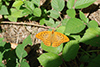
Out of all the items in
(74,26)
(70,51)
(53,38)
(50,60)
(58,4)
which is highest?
Answer: (58,4)

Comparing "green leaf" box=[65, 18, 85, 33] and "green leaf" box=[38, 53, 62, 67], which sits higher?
"green leaf" box=[65, 18, 85, 33]

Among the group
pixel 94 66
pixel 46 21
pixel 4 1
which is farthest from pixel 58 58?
pixel 4 1

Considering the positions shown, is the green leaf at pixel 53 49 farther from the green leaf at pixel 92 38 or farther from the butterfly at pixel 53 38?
the green leaf at pixel 92 38

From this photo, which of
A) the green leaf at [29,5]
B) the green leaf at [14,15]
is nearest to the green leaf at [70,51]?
the green leaf at [29,5]

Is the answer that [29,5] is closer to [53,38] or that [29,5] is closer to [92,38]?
[53,38]

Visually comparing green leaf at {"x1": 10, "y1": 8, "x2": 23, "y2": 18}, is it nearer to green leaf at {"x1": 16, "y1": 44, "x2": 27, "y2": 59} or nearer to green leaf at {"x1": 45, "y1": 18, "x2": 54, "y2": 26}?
green leaf at {"x1": 45, "y1": 18, "x2": 54, "y2": 26}

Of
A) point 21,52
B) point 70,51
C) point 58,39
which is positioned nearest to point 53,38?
point 58,39

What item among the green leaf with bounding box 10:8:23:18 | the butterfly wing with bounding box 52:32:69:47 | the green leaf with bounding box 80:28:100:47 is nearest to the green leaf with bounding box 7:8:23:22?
the green leaf with bounding box 10:8:23:18
